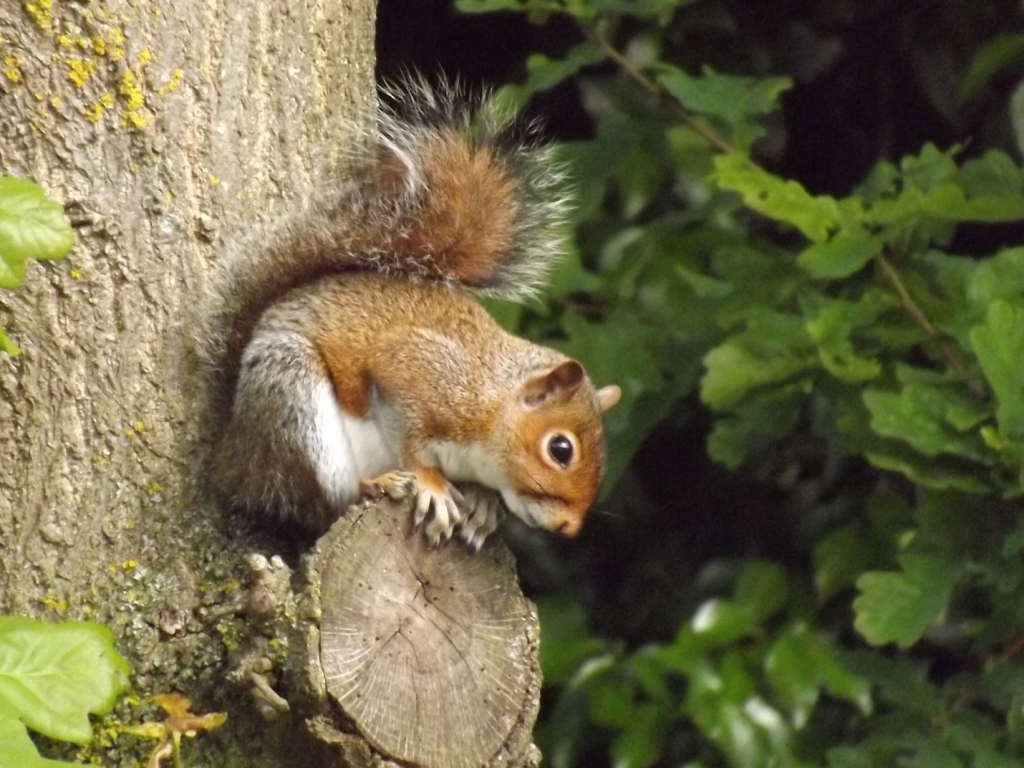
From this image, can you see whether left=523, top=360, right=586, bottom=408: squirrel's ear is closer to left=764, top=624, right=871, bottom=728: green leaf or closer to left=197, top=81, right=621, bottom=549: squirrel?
Answer: left=197, top=81, right=621, bottom=549: squirrel

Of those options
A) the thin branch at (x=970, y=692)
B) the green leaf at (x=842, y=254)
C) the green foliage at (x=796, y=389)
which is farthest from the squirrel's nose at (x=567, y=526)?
the thin branch at (x=970, y=692)

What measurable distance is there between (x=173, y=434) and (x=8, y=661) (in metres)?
0.31

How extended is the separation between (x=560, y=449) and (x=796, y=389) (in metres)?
0.33

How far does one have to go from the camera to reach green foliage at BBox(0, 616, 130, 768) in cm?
100

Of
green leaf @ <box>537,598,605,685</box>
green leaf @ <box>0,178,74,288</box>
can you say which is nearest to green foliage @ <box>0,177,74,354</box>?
green leaf @ <box>0,178,74,288</box>

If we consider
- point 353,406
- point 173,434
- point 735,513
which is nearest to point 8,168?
point 173,434

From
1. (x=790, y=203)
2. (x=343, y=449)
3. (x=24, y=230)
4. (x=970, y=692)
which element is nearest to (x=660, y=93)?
(x=790, y=203)

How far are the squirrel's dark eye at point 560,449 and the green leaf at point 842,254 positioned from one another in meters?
0.32

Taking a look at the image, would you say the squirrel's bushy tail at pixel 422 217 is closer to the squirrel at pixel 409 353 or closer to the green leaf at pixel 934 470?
the squirrel at pixel 409 353

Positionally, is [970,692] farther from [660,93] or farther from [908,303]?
[660,93]

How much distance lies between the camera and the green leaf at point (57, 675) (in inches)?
39.5

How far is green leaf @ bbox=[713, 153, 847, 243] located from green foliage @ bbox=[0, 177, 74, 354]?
81 cm

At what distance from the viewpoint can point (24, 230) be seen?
970 millimetres

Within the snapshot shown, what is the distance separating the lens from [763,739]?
1844 mm
